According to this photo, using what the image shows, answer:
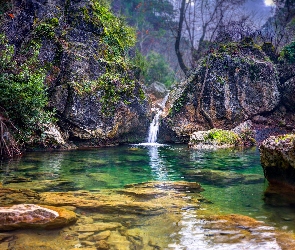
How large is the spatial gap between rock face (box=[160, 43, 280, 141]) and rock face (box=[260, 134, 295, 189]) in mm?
11662

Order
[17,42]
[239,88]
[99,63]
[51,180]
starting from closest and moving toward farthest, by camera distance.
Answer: [51,180] < [17,42] < [99,63] < [239,88]

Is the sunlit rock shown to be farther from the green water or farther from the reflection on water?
the reflection on water

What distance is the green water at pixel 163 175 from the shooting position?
18.3 ft

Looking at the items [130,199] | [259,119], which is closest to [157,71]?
[259,119]

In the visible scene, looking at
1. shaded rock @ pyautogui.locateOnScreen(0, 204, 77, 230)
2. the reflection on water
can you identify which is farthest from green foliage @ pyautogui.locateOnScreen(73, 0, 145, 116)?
the reflection on water

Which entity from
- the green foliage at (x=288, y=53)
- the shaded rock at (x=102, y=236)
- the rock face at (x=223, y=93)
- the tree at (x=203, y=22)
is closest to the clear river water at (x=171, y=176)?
the shaded rock at (x=102, y=236)

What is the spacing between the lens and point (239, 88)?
2027 centimetres

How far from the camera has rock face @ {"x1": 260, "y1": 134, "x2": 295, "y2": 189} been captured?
6.26m

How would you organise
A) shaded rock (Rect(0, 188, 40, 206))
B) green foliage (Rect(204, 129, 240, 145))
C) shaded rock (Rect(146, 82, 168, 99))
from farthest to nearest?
shaded rock (Rect(146, 82, 168, 99)), green foliage (Rect(204, 129, 240, 145)), shaded rock (Rect(0, 188, 40, 206))

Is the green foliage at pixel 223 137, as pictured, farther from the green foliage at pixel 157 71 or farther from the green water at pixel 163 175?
the green foliage at pixel 157 71

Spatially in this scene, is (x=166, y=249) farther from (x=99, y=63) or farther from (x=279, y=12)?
(x=279, y=12)

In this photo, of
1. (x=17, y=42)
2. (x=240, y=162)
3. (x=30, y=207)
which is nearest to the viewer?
(x=30, y=207)

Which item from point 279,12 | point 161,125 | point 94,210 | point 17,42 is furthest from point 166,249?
point 279,12

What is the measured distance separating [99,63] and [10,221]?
13329mm
